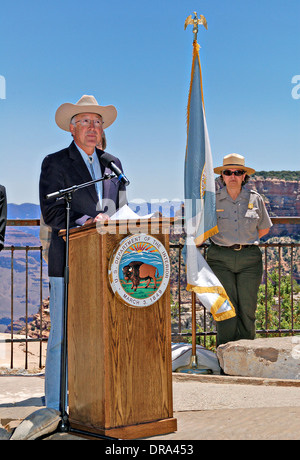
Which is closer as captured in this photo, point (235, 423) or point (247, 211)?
point (235, 423)

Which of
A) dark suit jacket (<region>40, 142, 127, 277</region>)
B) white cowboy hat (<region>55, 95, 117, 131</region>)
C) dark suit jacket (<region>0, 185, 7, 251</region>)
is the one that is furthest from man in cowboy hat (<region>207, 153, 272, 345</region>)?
dark suit jacket (<region>0, 185, 7, 251</region>)

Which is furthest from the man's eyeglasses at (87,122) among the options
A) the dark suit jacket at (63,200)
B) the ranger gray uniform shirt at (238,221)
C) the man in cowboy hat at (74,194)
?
the ranger gray uniform shirt at (238,221)

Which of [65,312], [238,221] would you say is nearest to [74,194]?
[65,312]

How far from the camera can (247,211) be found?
585 cm

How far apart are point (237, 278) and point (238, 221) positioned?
1.85ft

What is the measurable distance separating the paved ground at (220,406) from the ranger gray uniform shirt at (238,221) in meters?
1.32

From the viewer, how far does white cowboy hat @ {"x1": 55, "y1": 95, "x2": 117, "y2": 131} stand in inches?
156

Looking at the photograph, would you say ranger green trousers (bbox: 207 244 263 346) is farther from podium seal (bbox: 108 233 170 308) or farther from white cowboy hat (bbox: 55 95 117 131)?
podium seal (bbox: 108 233 170 308)

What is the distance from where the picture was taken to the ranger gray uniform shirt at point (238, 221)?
19.1ft

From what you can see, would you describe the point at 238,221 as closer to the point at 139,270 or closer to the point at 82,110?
the point at 82,110

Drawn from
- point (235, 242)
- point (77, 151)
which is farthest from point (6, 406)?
point (235, 242)

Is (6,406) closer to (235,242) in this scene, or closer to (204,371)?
(204,371)
